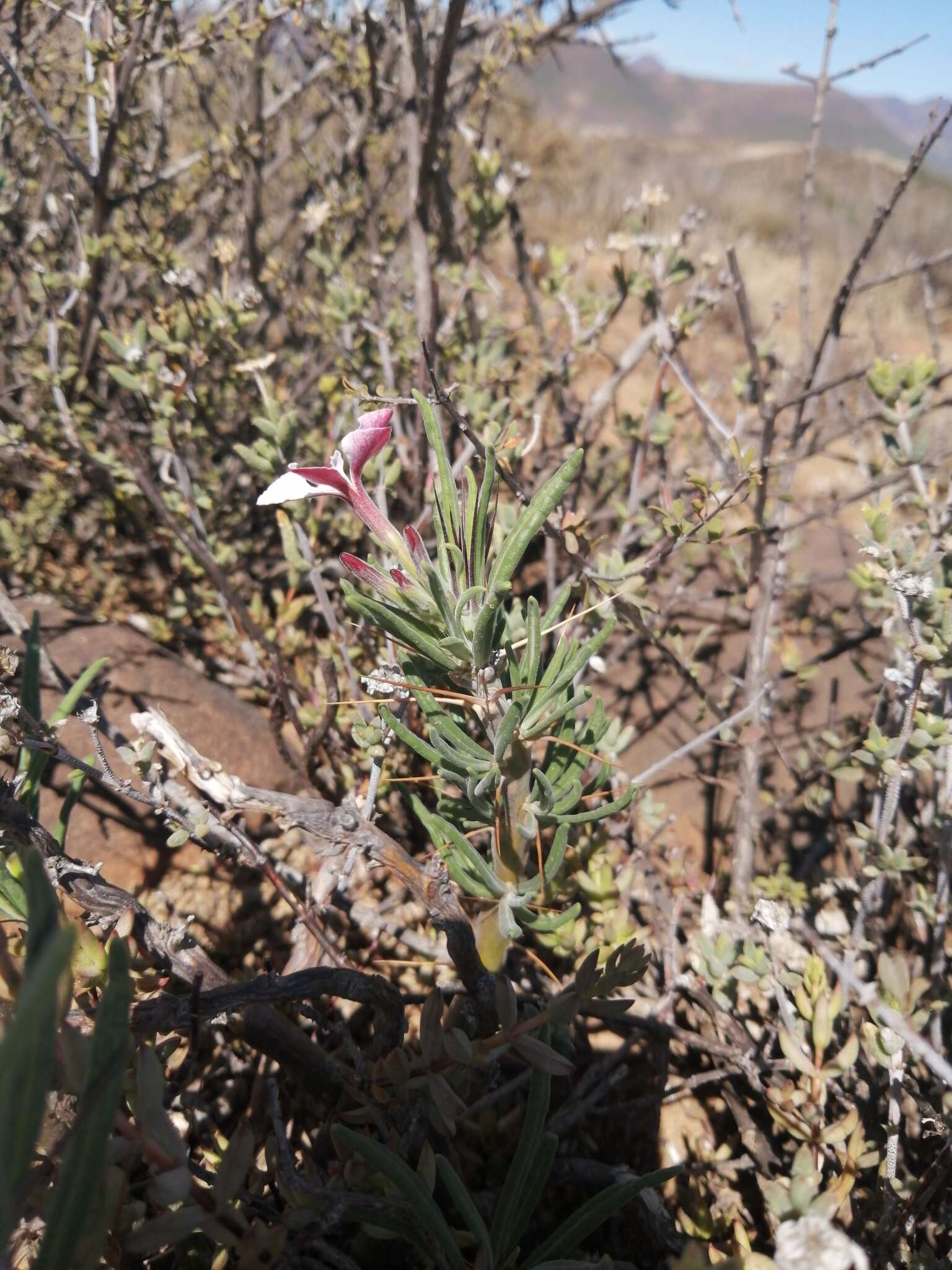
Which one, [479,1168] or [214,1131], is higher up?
[214,1131]

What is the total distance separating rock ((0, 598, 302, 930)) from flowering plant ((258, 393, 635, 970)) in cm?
81

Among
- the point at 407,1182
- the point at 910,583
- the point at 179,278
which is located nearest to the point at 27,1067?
the point at 407,1182

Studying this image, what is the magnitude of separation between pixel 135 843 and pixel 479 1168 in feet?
3.35

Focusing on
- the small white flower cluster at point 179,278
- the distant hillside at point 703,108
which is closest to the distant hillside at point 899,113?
the distant hillside at point 703,108

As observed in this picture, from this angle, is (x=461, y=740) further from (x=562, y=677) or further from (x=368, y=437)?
(x=368, y=437)

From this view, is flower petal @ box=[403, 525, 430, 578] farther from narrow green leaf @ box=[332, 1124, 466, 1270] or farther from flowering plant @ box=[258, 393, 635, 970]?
narrow green leaf @ box=[332, 1124, 466, 1270]

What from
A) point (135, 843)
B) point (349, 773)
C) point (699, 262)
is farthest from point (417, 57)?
point (135, 843)

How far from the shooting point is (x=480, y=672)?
1.05 meters

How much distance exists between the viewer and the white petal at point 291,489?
94 cm

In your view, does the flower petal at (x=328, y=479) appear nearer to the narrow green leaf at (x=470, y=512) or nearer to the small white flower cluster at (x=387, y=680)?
the narrow green leaf at (x=470, y=512)

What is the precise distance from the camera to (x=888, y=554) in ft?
3.95

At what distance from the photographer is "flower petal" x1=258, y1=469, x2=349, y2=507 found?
3.07 ft

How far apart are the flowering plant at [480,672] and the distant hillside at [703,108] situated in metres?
58.1

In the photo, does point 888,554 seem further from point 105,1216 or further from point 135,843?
point 135,843
